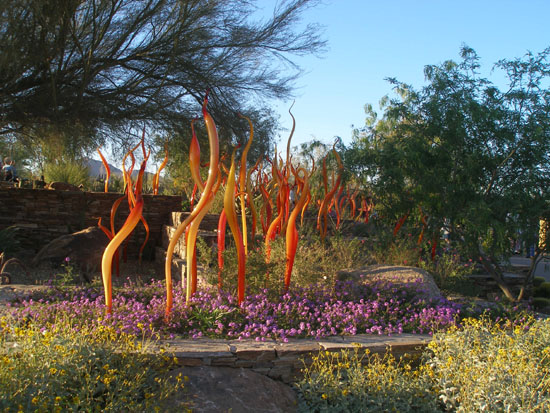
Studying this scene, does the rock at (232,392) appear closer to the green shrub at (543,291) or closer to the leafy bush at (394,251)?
the leafy bush at (394,251)

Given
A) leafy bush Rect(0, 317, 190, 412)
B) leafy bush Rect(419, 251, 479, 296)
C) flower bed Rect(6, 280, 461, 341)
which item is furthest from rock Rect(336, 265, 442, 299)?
leafy bush Rect(0, 317, 190, 412)

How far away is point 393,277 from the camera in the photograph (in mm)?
5020

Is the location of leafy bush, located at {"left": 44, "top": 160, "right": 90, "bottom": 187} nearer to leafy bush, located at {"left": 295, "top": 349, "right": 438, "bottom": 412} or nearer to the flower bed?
the flower bed

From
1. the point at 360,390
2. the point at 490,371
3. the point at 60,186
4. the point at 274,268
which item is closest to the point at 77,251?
the point at 60,186

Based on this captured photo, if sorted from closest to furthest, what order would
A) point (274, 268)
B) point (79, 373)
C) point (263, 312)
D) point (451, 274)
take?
1. point (79, 373)
2. point (263, 312)
3. point (274, 268)
4. point (451, 274)

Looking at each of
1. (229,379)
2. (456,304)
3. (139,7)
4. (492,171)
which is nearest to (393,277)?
(456,304)

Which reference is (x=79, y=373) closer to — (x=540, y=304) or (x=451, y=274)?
(x=451, y=274)

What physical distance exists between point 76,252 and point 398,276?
446cm

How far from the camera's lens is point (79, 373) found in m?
2.61

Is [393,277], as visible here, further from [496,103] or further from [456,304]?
[496,103]

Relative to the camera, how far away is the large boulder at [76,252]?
6719 millimetres

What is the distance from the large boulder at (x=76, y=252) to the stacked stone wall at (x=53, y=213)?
681mm

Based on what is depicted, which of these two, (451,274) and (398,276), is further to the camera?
(451,274)

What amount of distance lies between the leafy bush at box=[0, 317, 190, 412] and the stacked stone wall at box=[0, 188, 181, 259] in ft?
16.1
